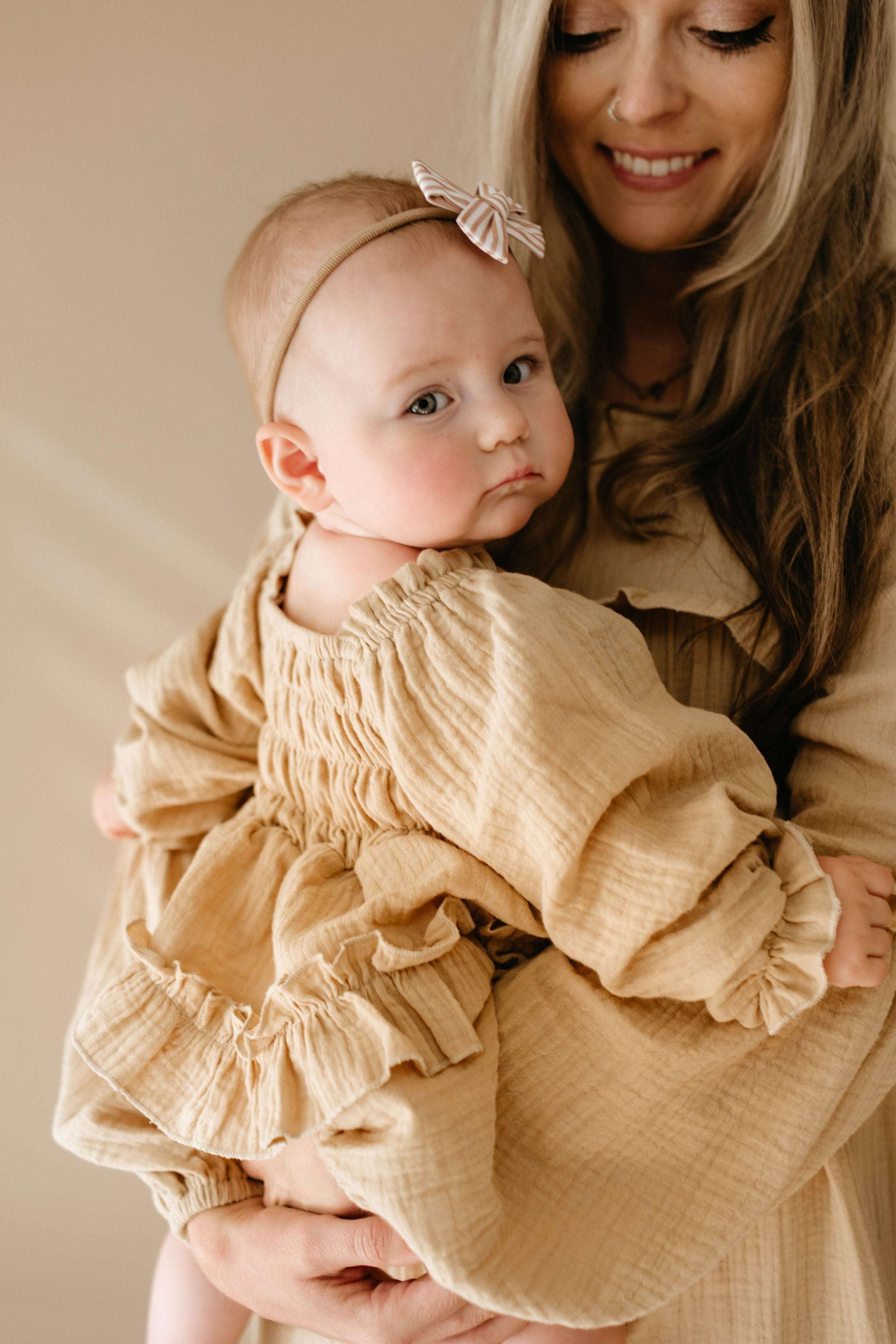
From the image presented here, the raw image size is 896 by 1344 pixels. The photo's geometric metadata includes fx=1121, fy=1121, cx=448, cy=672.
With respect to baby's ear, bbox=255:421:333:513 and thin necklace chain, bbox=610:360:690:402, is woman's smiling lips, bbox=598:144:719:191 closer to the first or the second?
thin necklace chain, bbox=610:360:690:402

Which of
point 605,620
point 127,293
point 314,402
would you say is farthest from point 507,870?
point 127,293

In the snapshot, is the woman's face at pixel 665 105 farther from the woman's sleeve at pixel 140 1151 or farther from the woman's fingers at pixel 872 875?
the woman's sleeve at pixel 140 1151

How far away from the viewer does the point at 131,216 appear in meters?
1.50

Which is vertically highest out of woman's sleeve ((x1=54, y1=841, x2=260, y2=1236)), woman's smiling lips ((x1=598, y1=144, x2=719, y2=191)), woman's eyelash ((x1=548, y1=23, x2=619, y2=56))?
woman's eyelash ((x1=548, y1=23, x2=619, y2=56))

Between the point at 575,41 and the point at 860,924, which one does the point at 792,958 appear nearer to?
the point at 860,924

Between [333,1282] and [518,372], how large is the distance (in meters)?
0.86

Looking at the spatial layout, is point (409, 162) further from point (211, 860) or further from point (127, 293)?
point (211, 860)

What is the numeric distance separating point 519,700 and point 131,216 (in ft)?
3.33

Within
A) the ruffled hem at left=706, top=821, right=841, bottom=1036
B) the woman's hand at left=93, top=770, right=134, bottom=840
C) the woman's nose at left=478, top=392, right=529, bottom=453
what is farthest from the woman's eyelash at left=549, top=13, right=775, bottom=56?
the woman's hand at left=93, top=770, right=134, bottom=840

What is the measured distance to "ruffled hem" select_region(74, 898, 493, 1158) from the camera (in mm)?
863

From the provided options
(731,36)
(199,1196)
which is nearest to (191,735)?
(199,1196)

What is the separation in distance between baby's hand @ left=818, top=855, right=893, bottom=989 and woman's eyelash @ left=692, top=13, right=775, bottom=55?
2.77 feet

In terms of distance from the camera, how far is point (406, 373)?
96cm

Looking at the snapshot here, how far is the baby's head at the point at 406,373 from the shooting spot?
3.18 feet
